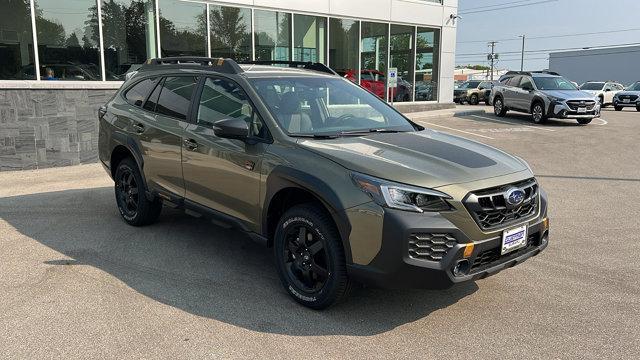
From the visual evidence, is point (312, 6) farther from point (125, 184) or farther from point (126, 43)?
point (125, 184)

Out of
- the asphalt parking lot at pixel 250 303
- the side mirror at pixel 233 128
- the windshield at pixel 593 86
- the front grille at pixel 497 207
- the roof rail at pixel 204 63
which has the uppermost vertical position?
the roof rail at pixel 204 63

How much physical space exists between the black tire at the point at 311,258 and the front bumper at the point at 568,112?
15488 mm

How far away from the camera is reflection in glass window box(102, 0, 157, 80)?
1220cm

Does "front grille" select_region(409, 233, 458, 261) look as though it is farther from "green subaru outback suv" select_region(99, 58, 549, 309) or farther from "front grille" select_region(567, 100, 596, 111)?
"front grille" select_region(567, 100, 596, 111)

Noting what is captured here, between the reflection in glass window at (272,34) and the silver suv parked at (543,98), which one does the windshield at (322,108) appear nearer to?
the reflection in glass window at (272,34)

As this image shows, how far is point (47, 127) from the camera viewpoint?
10273mm

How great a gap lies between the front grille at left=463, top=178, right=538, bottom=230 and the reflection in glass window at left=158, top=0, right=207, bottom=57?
11.5 meters

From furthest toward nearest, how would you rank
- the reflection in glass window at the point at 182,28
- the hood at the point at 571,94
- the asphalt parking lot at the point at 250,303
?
the hood at the point at 571,94, the reflection in glass window at the point at 182,28, the asphalt parking lot at the point at 250,303

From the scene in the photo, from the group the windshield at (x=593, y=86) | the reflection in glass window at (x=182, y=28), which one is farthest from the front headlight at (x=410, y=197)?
the windshield at (x=593, y=86)

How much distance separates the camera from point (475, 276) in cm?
341

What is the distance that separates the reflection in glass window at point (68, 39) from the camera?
11203mm

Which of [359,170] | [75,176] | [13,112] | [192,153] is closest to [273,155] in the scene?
[359,170]

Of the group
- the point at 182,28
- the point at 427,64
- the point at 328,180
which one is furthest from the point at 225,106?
the point at 427,64

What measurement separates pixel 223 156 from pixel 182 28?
34.5 ft
